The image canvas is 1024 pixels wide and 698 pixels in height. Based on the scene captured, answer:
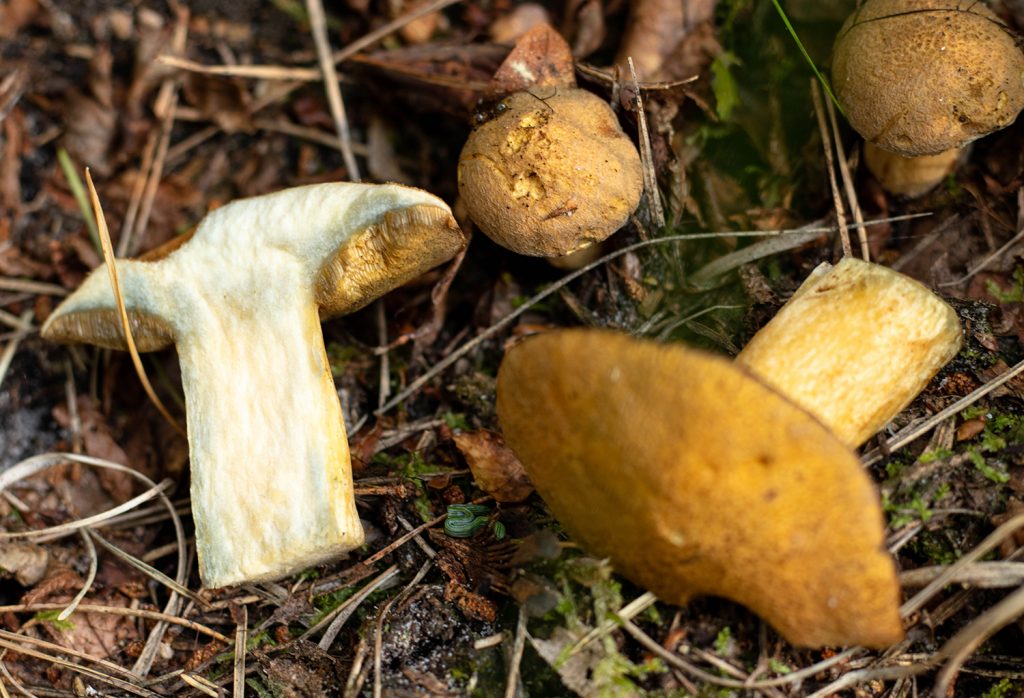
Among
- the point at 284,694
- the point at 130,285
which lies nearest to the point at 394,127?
the point at 130,285

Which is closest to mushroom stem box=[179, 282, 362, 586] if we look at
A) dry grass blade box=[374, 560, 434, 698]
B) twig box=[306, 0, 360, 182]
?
dry grass blade box=[374, 560, 434, 698]

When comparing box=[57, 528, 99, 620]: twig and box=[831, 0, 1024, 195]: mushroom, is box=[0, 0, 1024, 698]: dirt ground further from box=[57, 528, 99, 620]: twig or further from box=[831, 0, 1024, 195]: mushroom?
box=[831, 0, 1024, 195]: mushroom

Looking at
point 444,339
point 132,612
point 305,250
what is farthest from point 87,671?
point 444,339

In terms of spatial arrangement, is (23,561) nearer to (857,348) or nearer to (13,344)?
(13,344)

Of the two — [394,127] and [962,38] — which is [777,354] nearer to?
[962,38]

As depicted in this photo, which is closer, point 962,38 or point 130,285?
point 962,38

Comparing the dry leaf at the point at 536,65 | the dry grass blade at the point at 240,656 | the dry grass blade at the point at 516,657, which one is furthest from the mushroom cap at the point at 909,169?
the dry grass blade at the point at 240,656
